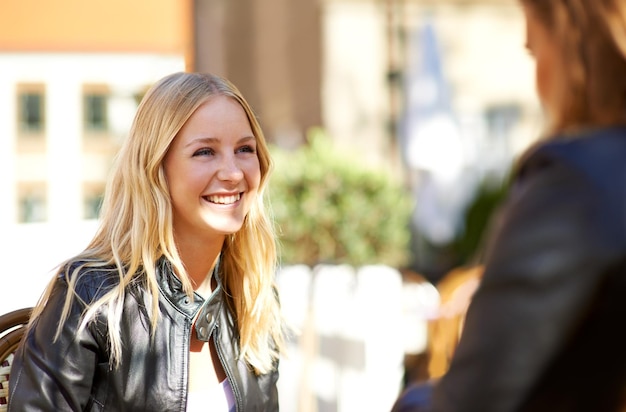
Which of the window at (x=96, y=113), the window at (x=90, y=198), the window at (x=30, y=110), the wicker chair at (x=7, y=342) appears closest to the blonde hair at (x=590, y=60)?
the wicker chair at (x=7, y=342)

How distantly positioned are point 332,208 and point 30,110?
445 centimetres

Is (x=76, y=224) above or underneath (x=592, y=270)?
underneath

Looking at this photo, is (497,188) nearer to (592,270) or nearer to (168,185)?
(168,185)

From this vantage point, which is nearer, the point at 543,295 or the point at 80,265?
the point at 543,295

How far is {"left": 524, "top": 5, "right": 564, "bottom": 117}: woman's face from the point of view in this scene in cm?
116

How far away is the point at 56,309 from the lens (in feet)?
7.21

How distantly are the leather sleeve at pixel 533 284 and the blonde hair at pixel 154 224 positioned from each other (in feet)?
4.38

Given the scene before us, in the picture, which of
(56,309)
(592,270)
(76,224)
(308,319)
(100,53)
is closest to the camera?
(592,270)

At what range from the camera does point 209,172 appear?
7.95ft

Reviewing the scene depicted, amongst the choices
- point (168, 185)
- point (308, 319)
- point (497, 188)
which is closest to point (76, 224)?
point (168, 185)

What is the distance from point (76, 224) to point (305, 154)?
6740 millimetres

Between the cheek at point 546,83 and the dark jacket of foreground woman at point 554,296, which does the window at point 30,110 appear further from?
the dark jacket of foreground woman at point 554,296

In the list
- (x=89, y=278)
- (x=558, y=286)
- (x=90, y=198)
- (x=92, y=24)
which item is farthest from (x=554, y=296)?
(x=90, y=198)

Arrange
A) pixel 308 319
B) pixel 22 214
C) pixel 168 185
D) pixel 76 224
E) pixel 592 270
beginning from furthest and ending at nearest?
pixel 22 214
pixel 308 319
pixel 76 224
pixel 168 185
pixel 592 270
